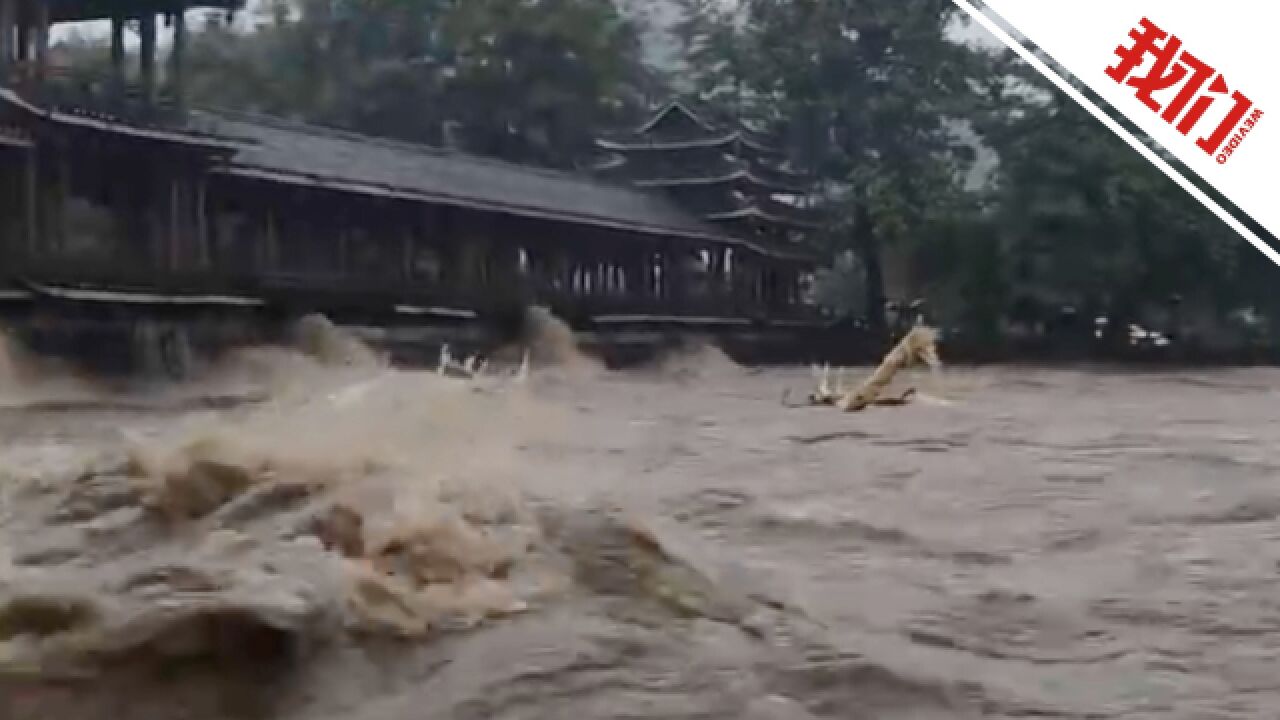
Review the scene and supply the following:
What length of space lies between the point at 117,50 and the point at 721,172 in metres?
3.63

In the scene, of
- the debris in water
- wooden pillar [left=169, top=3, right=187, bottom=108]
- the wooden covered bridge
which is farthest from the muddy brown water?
the debris in water

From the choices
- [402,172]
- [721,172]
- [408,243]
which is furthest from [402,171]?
[721,172]

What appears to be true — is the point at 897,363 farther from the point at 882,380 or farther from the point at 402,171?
the point at 402,171

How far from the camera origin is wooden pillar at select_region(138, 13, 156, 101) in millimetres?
4656

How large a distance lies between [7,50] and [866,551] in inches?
102

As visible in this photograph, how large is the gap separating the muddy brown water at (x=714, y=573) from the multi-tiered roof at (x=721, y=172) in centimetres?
306

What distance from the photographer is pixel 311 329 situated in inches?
179

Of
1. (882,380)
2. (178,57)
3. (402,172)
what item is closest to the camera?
(178,57)

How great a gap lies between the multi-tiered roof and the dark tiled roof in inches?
37.1

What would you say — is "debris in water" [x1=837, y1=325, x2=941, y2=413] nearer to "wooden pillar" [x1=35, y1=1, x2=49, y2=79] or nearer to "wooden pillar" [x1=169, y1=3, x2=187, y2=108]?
"wooden pillar" [x1=169, y1=3, x2=187, y2=108]

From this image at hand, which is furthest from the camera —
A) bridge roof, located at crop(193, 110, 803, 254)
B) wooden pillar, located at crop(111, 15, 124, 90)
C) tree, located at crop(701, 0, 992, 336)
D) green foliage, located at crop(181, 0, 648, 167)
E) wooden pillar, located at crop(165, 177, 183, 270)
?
tree, located at crop(701, 0, 992, 336)

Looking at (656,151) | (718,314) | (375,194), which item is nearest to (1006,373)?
(718,314)

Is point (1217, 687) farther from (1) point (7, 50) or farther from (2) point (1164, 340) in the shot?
(2) point (1164, 340)

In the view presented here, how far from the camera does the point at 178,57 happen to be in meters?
4.82
